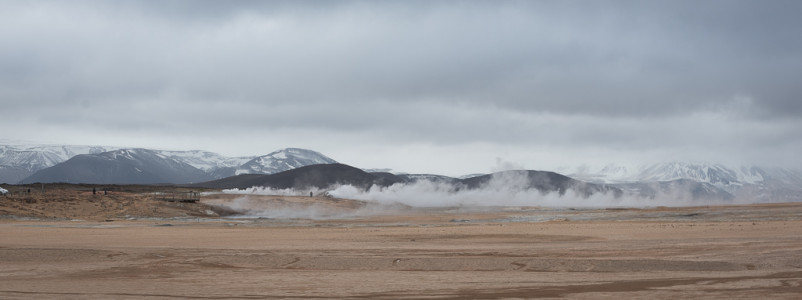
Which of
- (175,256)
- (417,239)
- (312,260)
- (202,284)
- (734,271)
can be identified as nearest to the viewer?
(202,284)

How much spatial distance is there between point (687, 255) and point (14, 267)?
89.6 feet

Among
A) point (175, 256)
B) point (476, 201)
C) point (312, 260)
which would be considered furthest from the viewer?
point (476, 201)

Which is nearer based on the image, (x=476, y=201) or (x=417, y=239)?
(x=417, y=239)

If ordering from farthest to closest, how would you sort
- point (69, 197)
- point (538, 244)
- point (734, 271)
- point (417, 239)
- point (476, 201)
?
point (476, 201)
point (69, 197)
point (417, 239)
point (538, 244)
point (734, 271)

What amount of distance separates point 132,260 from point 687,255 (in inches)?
926

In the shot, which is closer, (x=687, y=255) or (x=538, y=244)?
(x=687, y=255)

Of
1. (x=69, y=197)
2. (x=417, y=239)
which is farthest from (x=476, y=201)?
(x=417, y=239)

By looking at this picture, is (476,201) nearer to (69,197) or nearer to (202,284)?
(69,197)

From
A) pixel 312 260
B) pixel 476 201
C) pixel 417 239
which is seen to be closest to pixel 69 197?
pixel 417 239

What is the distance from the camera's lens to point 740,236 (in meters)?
39.0

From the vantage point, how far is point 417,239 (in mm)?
42500

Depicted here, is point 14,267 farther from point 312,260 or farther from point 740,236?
point 740,236

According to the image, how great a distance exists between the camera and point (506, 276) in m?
24.3

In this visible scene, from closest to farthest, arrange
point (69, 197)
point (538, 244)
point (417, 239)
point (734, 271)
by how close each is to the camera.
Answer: point (734, 271) < point (538, 244) < point (417, 239) < point (69, 197)
